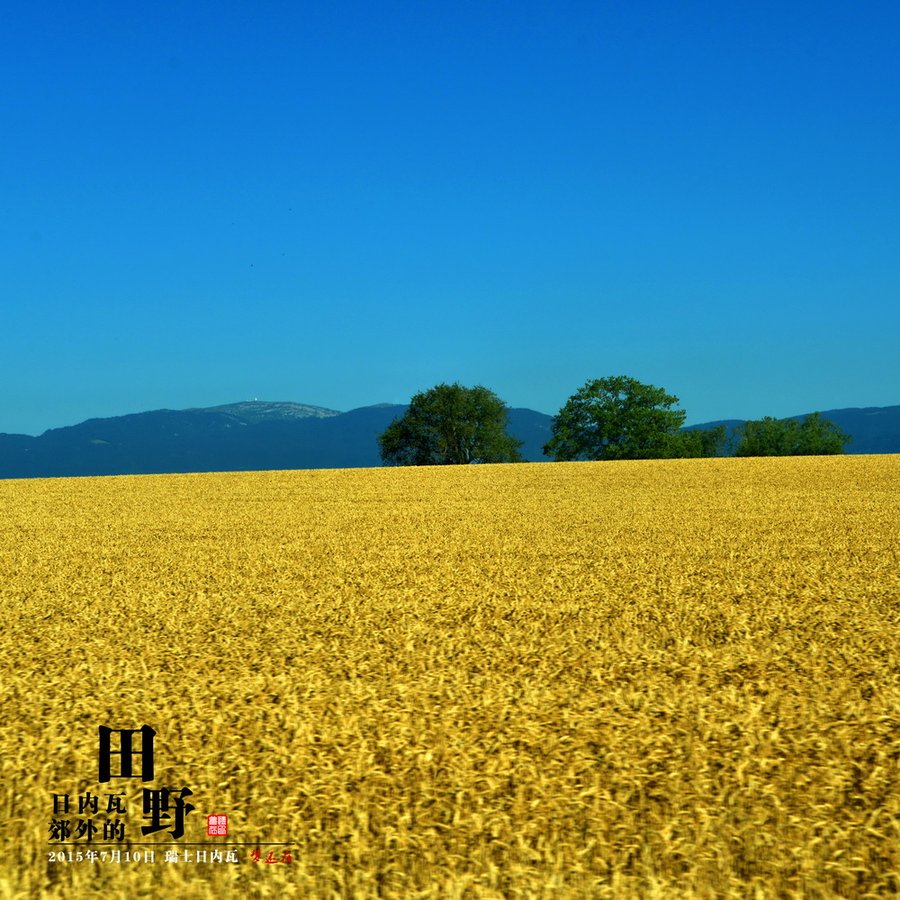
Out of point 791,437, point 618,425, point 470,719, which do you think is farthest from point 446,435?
point 470,719

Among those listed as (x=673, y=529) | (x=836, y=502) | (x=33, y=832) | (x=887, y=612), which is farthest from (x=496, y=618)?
(x=836, y=502)

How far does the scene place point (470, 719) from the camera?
207 inches

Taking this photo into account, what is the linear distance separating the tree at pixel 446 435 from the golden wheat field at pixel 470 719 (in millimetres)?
53815

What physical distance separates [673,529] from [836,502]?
6725 millimetres

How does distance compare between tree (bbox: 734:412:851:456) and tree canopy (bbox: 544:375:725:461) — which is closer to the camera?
tree canopy (bbox: 544:375:725:461)

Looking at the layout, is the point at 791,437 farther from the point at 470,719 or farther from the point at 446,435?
the point at 470,719

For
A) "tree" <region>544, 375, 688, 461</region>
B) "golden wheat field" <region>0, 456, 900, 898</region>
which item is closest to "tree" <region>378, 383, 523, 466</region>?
"tree" <region>544, 375, 688, 461</region>

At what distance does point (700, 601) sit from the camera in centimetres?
895

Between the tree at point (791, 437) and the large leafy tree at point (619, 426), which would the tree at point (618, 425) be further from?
the tree at point (791, 437)

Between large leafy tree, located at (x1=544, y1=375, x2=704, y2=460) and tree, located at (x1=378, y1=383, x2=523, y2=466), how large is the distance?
4582 millimetres

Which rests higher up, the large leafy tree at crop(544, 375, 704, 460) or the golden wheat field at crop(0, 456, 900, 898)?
the large leafy tree at crop(544, 375, 704, 460)

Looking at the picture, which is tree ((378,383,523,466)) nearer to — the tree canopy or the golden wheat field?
the tree canopy

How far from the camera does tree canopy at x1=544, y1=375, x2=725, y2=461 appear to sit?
6156 centimetres

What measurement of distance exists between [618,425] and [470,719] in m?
58.9
